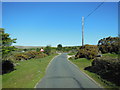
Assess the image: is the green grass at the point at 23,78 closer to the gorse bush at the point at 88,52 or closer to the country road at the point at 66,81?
the country road at the point at 66,81

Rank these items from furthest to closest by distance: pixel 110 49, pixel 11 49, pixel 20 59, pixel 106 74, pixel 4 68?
pixel 110 49 → pixel 20 59 → pixel 4 68 → pixel 11 49 → pixel 106 74

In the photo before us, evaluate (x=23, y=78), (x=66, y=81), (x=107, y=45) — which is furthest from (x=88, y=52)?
(x=66, y=81)

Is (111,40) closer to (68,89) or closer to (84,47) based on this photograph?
(84,47)

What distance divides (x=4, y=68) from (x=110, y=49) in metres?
25.5

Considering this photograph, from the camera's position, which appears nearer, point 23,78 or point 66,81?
point 66,81

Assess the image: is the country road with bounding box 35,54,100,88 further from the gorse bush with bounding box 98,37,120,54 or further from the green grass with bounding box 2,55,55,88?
the gorse bush with bounding box 98,37,120,54

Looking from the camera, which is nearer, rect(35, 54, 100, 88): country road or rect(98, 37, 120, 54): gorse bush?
rect(35, 54, 100, 88): country road

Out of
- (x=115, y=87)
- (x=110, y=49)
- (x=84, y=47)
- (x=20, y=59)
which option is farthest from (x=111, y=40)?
(x=115, y=87)

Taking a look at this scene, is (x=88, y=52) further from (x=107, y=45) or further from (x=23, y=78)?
(x=23, y=78)

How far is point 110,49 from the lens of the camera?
3684cm

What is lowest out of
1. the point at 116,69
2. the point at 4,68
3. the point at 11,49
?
the point at 4,68

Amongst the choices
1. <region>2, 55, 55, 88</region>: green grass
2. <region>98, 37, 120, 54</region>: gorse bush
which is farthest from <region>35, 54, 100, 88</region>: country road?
<region>98, 37, 120, 54</region>: gorse bush

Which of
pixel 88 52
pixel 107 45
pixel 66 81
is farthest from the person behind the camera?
pixel 107 45

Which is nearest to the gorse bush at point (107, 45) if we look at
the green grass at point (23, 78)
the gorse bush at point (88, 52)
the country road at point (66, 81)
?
the gorse bush at point (88, 52)
